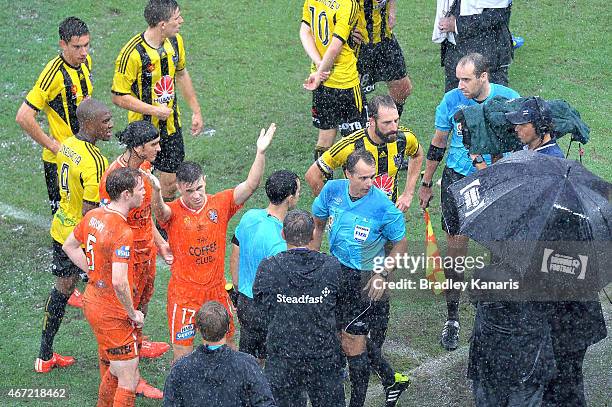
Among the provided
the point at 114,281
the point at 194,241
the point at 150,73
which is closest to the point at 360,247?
the point at 194,241

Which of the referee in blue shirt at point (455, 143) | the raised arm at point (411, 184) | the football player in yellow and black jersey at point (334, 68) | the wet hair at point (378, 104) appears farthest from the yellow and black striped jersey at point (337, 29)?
the wet hair at point (378, 104)

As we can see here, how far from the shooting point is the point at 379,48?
11.1 meters

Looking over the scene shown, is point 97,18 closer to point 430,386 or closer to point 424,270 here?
point 424,270

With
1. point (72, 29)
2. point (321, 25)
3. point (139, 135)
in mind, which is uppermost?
point (72, 29)

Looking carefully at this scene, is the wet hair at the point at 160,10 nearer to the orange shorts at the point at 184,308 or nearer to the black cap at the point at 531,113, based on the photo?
the orange shorts at the point at 184,308

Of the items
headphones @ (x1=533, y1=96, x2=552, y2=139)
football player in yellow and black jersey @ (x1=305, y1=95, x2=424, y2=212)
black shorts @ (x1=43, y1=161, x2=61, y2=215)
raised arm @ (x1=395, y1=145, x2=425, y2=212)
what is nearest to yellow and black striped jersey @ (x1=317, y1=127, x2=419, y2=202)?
football player in yellow and black jersey @ (x1=305, y1=95, x2=424, y2=212)

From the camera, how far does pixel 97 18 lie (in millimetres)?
14648

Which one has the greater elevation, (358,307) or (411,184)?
(411,184)

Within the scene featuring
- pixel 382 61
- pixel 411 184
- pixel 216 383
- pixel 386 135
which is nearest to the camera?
pixel 216 383

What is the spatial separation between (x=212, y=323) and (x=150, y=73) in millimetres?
4298

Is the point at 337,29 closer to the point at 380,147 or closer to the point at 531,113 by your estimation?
the point at 380,147

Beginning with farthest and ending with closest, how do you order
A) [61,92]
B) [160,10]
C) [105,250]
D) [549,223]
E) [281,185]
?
[160,10]
[61,92]
[281,185]
[105,250]
[549,223]

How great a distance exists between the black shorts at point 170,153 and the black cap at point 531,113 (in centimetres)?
368

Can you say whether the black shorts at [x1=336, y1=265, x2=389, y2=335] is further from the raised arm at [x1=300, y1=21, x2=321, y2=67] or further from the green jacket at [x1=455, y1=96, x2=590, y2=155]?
the raised arm at [x1=300, y1=21, x2=321, y2=67]
